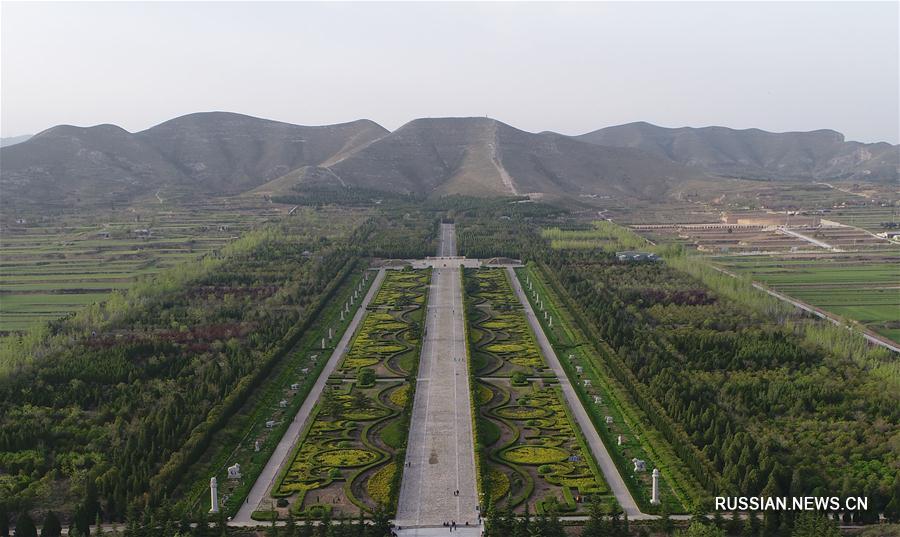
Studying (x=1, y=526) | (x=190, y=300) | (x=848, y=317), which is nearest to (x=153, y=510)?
(x=1, y=526)

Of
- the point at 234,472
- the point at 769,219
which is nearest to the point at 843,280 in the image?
the point at 769,219

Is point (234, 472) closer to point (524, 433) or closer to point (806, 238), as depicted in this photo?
point (524, 433)

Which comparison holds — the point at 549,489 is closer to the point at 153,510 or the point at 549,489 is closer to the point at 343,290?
the point at 153,510

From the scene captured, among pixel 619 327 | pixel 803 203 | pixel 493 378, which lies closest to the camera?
pixel 493 378

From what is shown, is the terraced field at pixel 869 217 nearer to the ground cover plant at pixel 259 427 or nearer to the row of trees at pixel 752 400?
the row of trees at pixel 752 400

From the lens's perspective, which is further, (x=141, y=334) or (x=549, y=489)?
(x=141, y=334)

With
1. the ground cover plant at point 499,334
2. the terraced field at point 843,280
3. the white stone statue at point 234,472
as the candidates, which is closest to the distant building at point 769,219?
the terraced field at point 843,280

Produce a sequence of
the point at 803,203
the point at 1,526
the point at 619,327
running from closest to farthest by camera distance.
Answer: the point at 1,526
the point at 619,327
the point at 803,203
